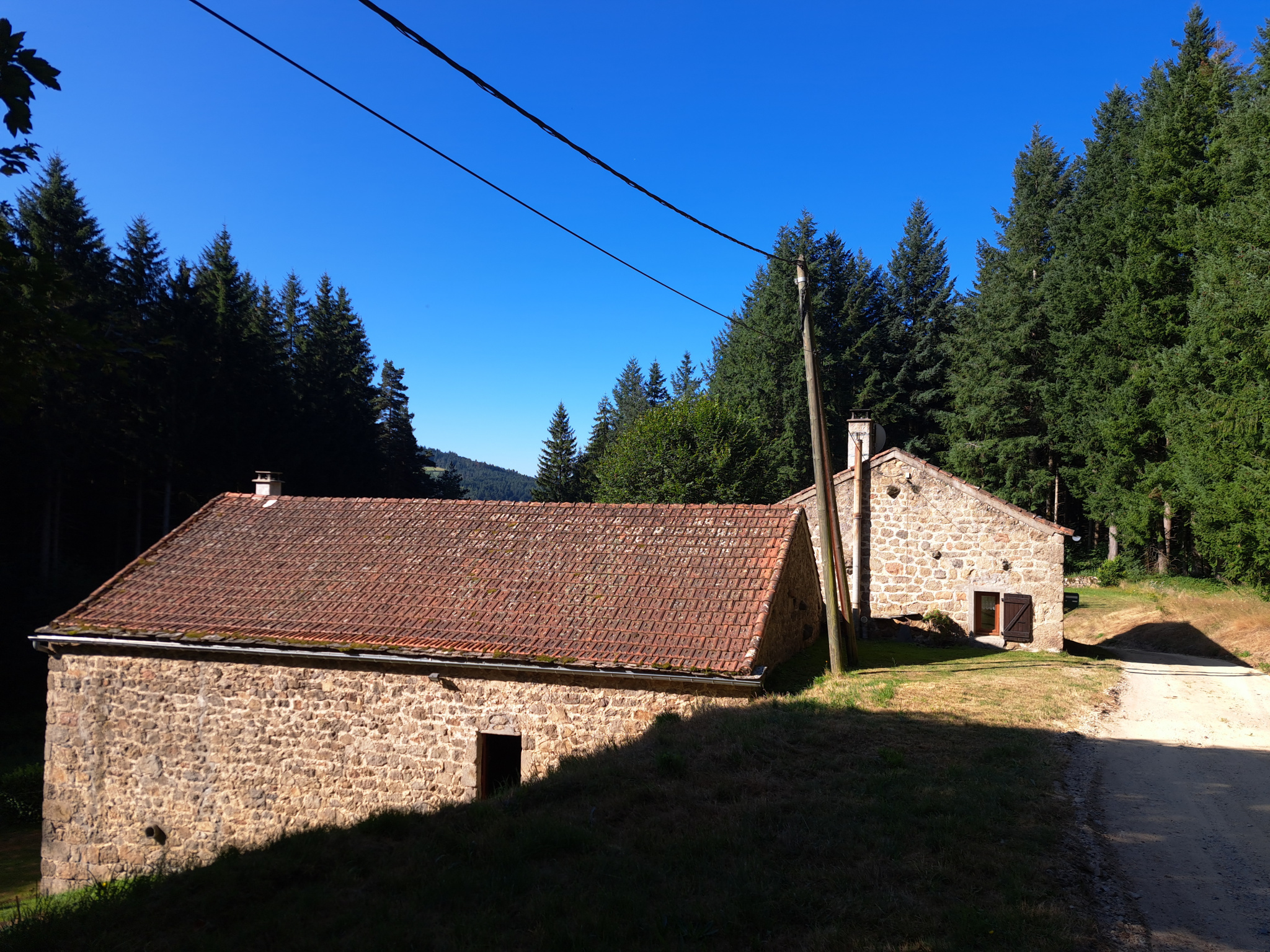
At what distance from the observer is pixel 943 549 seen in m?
17.3

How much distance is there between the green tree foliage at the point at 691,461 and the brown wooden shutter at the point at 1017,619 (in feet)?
43.7

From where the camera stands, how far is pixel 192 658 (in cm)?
1082

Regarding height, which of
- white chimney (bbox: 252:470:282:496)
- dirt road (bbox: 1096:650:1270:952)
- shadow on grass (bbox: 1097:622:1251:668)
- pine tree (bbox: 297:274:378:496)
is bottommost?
shadow on grass (bbox: 1097:622:1251:668)

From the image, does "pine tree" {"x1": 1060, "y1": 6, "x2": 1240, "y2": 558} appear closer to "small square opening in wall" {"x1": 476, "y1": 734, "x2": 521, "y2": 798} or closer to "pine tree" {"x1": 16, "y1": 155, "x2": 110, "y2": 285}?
"small square opening in wall" {"x1": 476, "y1": 734, "x2": 521, "y2": 798}

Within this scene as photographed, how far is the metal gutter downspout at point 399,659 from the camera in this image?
371 inches

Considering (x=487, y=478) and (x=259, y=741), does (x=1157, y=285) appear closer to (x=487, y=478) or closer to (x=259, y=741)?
(x=259, y=741)

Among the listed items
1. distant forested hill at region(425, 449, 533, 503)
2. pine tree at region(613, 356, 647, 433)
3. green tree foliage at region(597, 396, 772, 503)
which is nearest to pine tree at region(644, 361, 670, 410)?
pine tree at region(613, 356, 647, 433)

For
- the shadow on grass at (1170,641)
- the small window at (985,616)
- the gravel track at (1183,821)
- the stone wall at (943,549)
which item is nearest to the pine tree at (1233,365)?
the shadow on grass at (1170,641)

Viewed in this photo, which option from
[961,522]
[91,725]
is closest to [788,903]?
[91,725]

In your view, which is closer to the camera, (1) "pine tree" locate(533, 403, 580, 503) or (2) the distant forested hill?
(1) "pine tree" locate(533, 403, 580, 503)

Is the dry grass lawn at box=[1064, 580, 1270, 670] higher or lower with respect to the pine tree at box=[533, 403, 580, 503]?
lower

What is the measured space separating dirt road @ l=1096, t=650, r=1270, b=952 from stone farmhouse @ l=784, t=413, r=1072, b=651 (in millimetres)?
4948

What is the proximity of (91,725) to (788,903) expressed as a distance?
11.7m

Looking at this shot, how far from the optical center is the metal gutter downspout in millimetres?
9414
